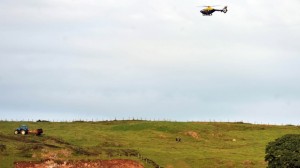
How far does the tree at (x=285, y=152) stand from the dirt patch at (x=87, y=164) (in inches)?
640

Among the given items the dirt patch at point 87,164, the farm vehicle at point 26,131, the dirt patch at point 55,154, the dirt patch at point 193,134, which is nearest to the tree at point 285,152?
the dirt patch at point 87,164

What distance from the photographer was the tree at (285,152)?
67475mm

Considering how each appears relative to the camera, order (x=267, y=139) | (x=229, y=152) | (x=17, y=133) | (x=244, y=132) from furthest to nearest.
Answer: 1. (x=244, y=132)
2. (x=267, y=139)
3. (x=17, y=133)
4. (x=229, y=152)

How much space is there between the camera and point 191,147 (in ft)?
309

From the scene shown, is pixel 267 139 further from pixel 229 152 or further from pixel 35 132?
pixel 35 132

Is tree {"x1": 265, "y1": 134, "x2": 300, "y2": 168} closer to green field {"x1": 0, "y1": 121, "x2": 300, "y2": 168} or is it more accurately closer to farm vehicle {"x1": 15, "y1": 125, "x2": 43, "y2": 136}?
green field {"x1": 0, "y1": 121, "x2": 300, "y2": 168}

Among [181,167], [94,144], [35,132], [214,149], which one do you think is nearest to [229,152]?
[214,149]

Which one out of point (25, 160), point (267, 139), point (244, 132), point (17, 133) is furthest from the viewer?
point (244, 132)

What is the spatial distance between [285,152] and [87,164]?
23787 millimetres

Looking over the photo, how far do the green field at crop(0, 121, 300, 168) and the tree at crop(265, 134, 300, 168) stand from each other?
7.78 m

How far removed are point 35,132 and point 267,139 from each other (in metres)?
39.3

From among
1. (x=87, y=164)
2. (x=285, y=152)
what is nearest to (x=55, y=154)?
(x=87, y=164)

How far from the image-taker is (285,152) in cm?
6888

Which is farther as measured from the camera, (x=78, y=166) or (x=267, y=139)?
(x=267, y=139)
